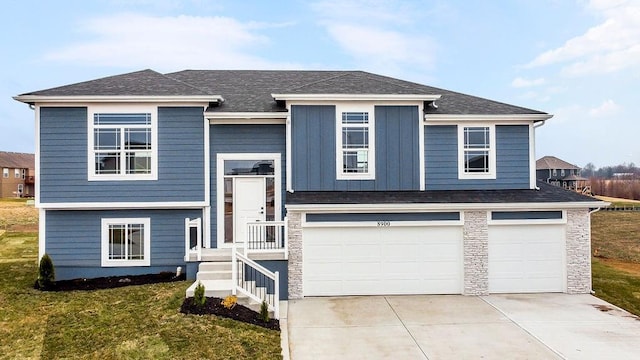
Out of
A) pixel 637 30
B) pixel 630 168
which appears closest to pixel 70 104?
pixel 637 30

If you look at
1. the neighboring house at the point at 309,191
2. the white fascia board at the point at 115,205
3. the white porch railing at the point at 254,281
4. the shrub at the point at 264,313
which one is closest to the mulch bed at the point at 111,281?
the neighboring house at the point at 309,191

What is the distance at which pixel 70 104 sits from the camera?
10.3 m

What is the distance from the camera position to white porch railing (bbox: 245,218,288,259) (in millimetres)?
9566

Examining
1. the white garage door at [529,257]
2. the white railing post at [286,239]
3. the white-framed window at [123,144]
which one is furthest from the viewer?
the white-framed window at [123,144]

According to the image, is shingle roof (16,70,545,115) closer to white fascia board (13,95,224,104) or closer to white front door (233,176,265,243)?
white fascia board (13,95,224,104)

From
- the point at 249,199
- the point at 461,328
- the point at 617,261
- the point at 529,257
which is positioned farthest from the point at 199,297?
the point at 617,261

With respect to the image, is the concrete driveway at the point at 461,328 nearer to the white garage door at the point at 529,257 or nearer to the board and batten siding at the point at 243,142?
the white garage door at the point at 529,257

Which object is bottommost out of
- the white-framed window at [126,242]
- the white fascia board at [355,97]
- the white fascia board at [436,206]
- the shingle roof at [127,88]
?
the white-framed window at [126,242]

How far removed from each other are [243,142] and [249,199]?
5.54ft

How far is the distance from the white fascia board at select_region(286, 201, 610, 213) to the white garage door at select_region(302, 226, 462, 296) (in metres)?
0.55

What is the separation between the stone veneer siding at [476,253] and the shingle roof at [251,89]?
3.28m

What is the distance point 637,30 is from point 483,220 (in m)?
18.9

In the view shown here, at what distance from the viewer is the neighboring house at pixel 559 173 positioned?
2132 inches

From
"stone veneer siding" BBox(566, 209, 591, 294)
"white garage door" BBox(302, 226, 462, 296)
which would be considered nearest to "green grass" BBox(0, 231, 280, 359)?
"white garage door" BBox(302, 226, 462, 296)
